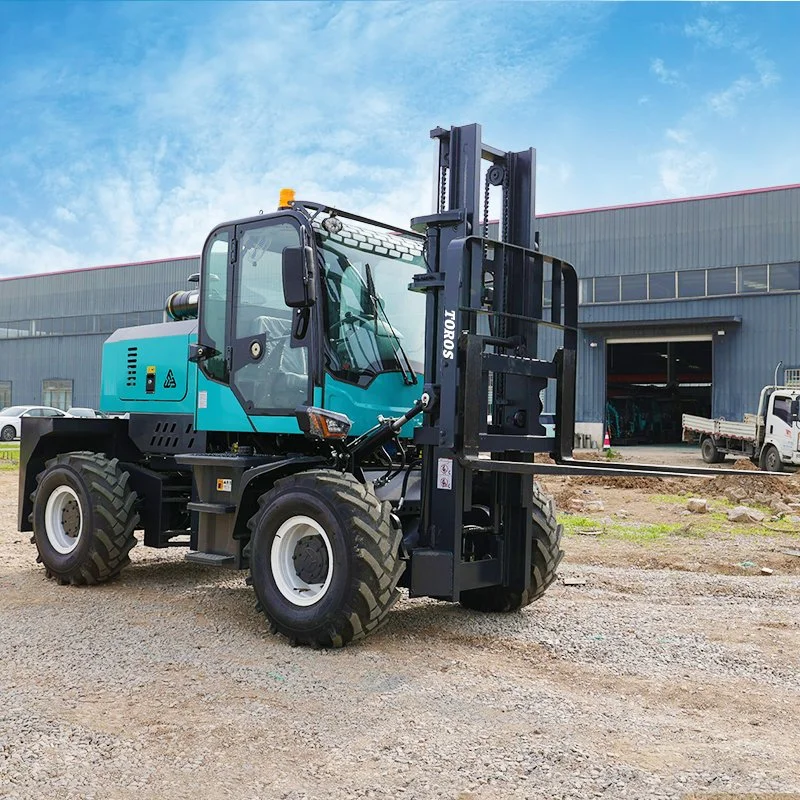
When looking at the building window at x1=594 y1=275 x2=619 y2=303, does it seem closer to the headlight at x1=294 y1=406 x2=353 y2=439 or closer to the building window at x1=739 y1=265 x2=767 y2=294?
the building window at x1=739 y1=265 x2=767 y2=294

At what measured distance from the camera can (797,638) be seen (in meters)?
6.47

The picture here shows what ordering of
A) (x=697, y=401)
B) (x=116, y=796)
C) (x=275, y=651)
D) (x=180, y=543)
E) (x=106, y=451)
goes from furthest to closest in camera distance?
(x=697, y=401), (x=106, y=451), (x=180, y=543), (x=275, y=651), (x=116, y=796)

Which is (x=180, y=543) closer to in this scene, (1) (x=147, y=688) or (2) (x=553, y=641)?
(1) (x=147, y=688)

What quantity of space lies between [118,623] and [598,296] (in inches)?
1181

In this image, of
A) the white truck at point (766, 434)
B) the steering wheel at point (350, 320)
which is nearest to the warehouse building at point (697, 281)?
the white truck at point (766, 434)

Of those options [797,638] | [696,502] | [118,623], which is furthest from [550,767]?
[696,502]

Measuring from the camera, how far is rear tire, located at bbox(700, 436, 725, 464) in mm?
27719

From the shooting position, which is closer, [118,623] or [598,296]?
[118,623]

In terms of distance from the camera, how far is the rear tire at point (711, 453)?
27719mm

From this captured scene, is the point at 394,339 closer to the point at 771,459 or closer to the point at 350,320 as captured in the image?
the point at 350,320

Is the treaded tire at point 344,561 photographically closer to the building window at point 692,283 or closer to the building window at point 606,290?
the building window at point 692,283

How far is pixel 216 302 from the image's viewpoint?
7383 millimetres

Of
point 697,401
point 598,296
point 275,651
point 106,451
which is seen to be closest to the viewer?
point 275,651

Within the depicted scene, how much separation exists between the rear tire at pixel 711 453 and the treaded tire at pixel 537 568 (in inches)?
876
